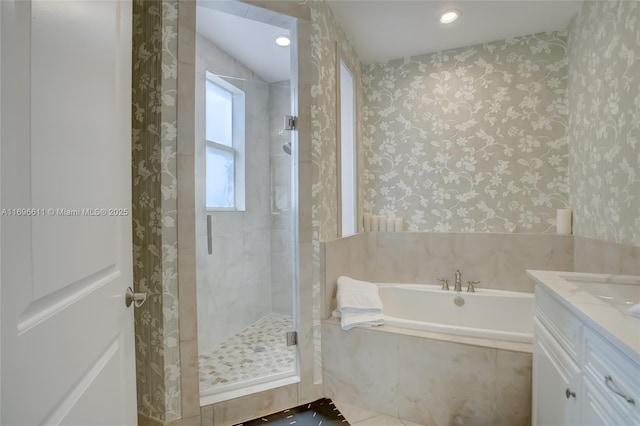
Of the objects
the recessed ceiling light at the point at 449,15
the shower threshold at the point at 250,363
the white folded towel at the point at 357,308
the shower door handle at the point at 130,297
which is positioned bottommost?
the shower threshold at the point at 250,363

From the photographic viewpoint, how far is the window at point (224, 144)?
2221 mm

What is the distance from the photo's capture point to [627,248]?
1.49 metres

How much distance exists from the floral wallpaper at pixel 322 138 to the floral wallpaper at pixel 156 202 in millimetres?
795

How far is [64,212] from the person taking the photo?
60cm

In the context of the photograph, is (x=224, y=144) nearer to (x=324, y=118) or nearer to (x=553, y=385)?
(x=324, y=118)

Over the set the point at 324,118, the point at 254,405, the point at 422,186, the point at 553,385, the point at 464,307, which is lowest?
the point at 254,405

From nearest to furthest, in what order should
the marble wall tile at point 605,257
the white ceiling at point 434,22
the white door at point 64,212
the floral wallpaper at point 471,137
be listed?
1. the white door at point 64,212
2. the marble wall tile at point 605,257
3. the white ceiling at point 434,22
4. the floral wallpaper at point 471,137

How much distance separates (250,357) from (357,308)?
92 cm

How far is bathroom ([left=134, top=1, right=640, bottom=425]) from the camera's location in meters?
1.50

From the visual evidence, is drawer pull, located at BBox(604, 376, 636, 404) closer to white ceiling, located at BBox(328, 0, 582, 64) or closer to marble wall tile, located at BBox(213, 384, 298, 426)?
marble wall tile, located at BBox(213, 384, 298, 426)

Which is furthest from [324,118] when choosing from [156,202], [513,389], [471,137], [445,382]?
[513,389]

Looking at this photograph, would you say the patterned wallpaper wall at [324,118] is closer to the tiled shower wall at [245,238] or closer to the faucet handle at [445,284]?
the tiled shower wall at [245,238]

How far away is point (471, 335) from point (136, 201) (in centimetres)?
197

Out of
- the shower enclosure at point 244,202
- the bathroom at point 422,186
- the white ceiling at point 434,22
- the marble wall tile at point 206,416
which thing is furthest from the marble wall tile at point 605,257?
the marble wall tile at point 206,416
